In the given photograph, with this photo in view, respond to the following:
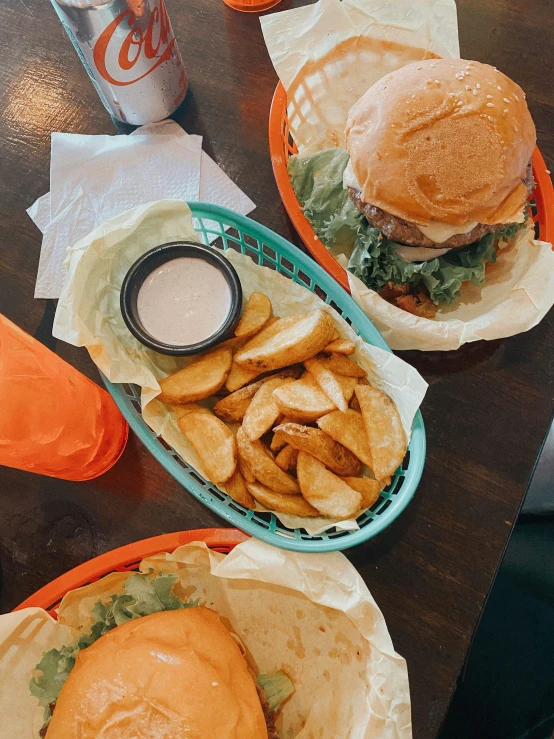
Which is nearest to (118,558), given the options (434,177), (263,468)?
(263,468)

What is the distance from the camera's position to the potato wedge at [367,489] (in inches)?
44.1

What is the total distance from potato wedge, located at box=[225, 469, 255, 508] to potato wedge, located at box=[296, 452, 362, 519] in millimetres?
113

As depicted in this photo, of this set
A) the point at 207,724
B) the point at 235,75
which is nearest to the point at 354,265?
the point at 235,75

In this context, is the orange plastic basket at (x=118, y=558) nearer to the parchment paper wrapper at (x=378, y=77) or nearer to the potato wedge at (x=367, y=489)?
the potato wedge at (x=367, y=489)

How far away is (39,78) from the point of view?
166cm

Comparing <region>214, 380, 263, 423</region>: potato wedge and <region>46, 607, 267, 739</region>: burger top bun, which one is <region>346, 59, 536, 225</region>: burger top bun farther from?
<region>46, 607, 267, 739</region>: burger top bun

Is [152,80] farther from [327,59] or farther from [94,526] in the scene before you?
[94,526]

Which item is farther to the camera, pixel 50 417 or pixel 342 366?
pixel 342 366

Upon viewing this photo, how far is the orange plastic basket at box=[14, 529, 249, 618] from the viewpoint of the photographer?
1137 mm

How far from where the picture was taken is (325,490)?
1.11 m

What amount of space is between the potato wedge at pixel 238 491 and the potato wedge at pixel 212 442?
4 cm

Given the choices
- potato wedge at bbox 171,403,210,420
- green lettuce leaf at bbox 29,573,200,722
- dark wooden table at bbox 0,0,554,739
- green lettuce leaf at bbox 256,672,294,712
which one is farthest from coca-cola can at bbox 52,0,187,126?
green lettuce leaf at bbox 256,672,294,712

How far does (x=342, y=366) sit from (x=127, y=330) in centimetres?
48

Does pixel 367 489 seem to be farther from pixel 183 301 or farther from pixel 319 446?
pixel 183 301
